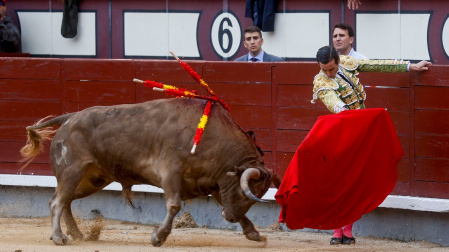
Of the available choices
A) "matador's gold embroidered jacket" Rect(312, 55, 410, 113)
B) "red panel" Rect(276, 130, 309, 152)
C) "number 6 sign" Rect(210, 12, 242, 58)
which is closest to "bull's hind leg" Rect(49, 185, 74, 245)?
"red panel" Rect(276, 130, 309, 152)

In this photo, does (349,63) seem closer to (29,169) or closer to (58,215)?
(58,215)

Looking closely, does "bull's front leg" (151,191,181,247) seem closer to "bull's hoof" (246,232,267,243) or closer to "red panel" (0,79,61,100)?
"bull's hoof" (246,232,267,243)

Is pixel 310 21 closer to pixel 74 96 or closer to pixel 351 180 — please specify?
pixel 74 96

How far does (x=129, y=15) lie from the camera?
984 centimetres

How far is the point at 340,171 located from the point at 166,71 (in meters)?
2.14

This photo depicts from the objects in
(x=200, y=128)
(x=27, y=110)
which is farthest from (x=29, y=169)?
(x=200, y=128)

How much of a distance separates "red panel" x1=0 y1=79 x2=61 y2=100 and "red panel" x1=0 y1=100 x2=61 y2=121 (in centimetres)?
4

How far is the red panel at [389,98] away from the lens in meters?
7.16

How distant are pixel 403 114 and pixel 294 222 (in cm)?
119

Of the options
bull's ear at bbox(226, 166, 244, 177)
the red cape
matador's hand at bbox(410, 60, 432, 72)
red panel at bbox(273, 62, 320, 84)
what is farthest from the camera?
red panel at bbox(273, 62, 320, 84)

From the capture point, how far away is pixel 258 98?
25.9 ft

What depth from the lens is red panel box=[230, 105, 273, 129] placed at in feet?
25.8

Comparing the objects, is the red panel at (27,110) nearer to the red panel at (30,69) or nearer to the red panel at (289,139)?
the red panel at (30,69)

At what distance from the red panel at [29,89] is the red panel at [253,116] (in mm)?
1614
